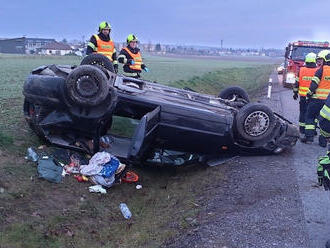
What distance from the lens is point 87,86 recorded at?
5969 mm

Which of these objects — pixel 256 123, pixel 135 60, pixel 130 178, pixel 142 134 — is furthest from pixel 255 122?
pixel 135 60

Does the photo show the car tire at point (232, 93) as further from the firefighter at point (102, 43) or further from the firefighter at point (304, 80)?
the firefighter at point (102, 43)

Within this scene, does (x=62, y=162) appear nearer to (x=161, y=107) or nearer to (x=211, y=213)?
(x=161, y=107)

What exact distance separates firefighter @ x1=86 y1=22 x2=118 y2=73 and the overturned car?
1.99 m

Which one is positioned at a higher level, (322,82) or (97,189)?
(322,82)

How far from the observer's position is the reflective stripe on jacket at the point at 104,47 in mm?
8824

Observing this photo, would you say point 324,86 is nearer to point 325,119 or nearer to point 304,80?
point 304,80

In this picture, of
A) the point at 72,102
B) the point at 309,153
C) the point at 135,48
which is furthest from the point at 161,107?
the point at 135,48

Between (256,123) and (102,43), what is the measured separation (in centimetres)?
382

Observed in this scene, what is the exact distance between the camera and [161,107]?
6.08 meters

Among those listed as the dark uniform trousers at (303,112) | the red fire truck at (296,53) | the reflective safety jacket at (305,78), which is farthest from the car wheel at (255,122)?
the red fire truck at (296,53)

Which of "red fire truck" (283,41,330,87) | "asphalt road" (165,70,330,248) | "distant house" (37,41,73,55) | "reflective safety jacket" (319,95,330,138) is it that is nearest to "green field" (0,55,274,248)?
"asphalt road" (165,70,330,248)

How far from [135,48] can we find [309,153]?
4.36 m

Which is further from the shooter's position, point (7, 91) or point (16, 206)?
point (7, 91)
